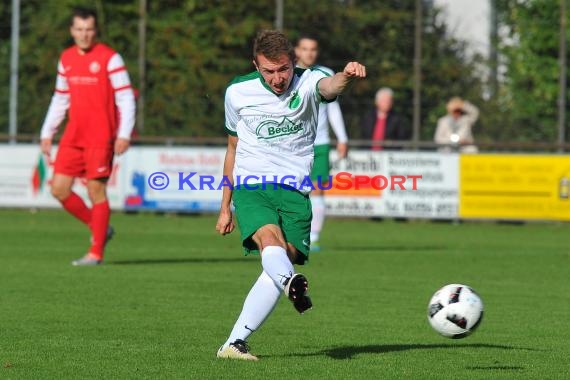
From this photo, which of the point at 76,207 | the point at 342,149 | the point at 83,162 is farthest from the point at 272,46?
the point at 342,149

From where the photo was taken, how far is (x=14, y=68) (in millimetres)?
25422

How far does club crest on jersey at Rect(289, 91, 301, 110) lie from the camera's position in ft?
25.1

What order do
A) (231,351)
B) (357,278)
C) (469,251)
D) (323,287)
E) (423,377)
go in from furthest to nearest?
(469,251) < (357,278) < (323,287) < (231,351) < (423,377)

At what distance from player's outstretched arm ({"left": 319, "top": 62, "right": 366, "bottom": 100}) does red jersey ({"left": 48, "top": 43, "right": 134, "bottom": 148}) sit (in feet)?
19.6

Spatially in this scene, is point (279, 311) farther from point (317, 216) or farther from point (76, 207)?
point (317, 216)

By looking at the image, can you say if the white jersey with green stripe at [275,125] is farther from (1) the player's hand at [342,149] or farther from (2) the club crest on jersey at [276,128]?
(1) the player's hand at [342,149]

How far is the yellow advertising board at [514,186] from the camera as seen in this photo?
71.2 ft

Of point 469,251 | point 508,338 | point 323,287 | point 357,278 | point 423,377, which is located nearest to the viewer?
point 423,377

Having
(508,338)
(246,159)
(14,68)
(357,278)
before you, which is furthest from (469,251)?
(14,68)

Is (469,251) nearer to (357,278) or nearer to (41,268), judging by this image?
(357,278)

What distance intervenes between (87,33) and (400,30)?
1246 cm

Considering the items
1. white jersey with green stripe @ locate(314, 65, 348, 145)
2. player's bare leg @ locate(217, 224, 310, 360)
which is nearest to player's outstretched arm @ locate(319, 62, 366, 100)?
player's bare leg @ locate(217, 224, 310, 360)

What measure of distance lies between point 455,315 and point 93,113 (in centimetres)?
653

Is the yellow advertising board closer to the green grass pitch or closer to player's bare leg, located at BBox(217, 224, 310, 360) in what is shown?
the green grass pitch
